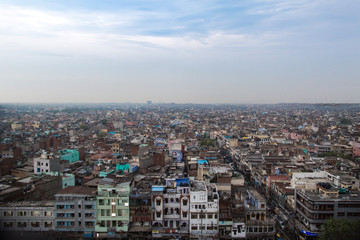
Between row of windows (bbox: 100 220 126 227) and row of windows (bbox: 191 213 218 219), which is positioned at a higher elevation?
row of windows (bbox: 191 213 218 219)

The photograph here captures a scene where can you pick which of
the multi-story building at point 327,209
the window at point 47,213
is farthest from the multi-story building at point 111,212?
the multi-story building at point 327,209

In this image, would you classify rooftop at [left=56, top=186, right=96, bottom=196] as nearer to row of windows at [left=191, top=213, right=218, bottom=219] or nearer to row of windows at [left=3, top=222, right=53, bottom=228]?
row of windows at [left=3, top=222, right=53, bottom=228]

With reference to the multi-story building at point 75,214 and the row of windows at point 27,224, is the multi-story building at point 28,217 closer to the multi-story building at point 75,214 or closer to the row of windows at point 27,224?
the row of windows at point 27,224

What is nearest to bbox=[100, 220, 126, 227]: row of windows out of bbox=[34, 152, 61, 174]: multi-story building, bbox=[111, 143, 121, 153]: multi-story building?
bbox=[34, 152, 61, 174]: multi-story building

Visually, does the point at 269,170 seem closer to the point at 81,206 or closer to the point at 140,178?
the point at 140,178

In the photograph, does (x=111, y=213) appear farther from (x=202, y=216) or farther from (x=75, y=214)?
(x=202, y=216)

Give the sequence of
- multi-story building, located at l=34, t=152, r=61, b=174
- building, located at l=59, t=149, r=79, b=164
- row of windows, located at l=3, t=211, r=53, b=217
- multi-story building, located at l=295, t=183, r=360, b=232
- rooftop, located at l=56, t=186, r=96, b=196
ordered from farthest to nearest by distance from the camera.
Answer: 1. building, located at l=59, t=149, r=79, b=164
2. multi-story building, located at l=34, t=152, r=61, b=174
3. rooftop, located at l=56, t=186, r=96, b=196
4. row of windows, located at l=3, t=211, r=53, b=217
5. multi-story building, located at l=295, t=183, r=360, b=232
